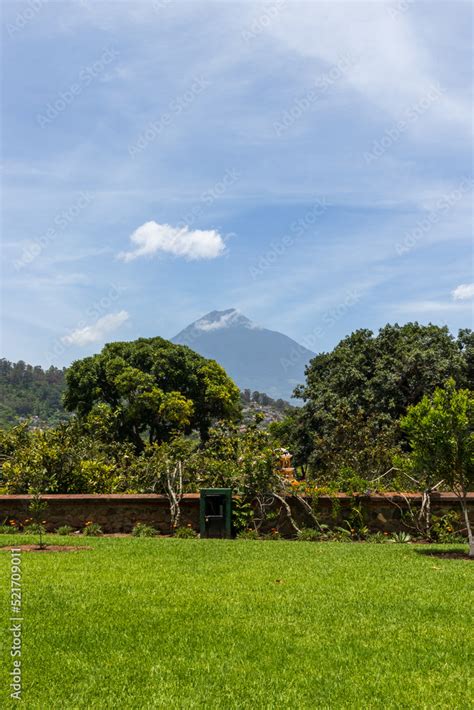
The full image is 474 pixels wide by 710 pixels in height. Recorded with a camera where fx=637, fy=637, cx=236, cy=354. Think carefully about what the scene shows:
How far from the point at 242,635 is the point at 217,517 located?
309 inches

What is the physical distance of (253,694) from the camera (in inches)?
179

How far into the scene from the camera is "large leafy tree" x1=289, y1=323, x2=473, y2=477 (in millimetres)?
26609

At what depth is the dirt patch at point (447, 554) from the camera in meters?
10.4

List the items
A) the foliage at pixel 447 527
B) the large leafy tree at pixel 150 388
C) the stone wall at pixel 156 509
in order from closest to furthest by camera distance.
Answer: the foliage at pixel 447 527, the stone wall at pixel 156 509, the large leafy tree at pixel 150 388

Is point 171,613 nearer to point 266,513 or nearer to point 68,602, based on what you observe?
point 68,602

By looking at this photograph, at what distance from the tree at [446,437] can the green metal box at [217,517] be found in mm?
4226


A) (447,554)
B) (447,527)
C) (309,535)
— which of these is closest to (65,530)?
(309,535)

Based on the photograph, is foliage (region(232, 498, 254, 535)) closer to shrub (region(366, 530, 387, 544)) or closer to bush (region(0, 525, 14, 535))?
shrub (region(366, 530, 387, 544))

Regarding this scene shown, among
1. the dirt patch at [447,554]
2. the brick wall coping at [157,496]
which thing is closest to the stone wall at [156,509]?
the brick wall coping at [157,496]

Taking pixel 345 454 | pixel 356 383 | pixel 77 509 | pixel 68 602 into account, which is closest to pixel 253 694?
pixel 68 602

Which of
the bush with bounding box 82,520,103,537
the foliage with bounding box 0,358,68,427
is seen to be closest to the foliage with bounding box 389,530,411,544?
the bush with bounding box 82,520,103,537

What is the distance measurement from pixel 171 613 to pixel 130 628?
593 mm

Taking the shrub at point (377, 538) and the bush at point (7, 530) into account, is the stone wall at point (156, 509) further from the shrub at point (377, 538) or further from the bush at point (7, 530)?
the bush at point (7, 530)

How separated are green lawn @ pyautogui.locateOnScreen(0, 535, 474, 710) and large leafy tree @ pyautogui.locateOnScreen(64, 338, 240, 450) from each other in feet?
99.9
